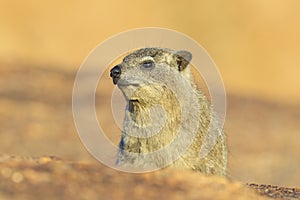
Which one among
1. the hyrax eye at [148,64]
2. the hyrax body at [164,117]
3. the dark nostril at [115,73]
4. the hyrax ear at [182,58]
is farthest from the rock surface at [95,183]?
the hyrax ear at [182,58]

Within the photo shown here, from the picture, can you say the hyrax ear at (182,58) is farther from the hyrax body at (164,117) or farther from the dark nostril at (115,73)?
the dark nostril at (115,73)

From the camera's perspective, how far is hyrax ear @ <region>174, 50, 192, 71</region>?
10.8m

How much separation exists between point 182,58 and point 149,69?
539mm

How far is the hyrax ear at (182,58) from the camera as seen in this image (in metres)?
10.8

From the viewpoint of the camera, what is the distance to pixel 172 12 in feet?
143

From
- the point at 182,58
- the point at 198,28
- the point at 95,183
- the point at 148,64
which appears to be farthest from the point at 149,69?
the point at 198,28

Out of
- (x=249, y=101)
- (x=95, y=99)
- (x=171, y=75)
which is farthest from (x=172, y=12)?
(x=171, y=75)

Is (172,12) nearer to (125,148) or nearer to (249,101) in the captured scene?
(249,101)

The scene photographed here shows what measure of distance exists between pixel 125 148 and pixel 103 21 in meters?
33.3

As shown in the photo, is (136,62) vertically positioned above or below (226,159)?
above

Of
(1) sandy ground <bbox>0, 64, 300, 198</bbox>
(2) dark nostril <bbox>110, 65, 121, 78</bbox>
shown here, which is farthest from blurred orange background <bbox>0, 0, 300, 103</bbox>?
(2) dark nostril <bbox>110, 65, 121, 78</bbox>

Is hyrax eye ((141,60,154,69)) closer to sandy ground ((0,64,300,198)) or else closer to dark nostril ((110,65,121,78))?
dark nostril ((110,65,121,78))

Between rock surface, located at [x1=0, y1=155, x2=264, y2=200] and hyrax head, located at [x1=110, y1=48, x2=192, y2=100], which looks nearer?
rock surface, located at [x1=0, y1=155, x2=264, y2=200]

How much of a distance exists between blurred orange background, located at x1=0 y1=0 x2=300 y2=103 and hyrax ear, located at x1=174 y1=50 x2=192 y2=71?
29997 mm
